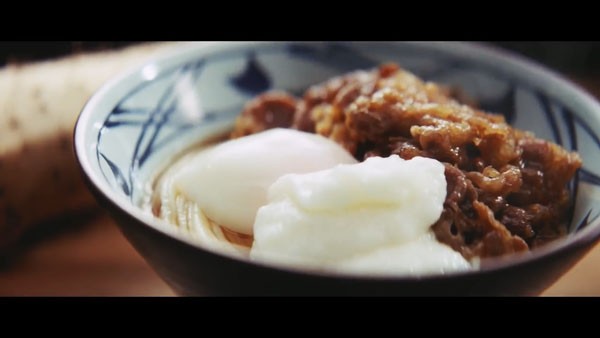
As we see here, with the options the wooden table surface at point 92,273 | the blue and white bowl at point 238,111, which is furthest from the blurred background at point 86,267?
the blue and white bowl at point 238,111

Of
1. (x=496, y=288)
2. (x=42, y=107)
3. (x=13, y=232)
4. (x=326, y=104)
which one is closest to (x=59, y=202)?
(x=13, y=232)

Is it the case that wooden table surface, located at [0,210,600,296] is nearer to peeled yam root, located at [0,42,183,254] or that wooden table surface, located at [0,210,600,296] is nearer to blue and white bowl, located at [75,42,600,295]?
peeled yam root, located at [0,42,183,254]

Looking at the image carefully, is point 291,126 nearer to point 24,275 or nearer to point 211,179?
point 211,179

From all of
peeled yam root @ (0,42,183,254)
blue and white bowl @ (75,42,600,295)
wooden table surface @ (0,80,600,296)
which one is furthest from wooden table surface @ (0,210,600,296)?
blue and white bowl @ (75,42,600,295)

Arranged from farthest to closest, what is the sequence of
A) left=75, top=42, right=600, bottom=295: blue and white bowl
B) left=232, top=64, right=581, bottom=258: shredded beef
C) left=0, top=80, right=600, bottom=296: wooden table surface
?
left=0, top=80, right=600, bottom=296: wooden table surface → left=232, top=64, right=581, bottom=258: shredded beef → left=75, top=42, right=600, bottom=295: blue and white bowl

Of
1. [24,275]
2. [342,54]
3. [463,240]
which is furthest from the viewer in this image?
[342,54]
